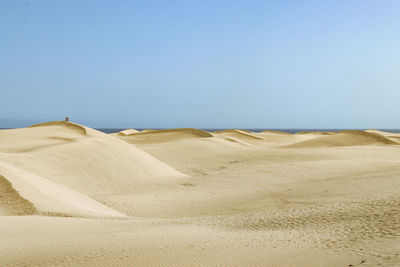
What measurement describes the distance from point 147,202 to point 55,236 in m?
6.60

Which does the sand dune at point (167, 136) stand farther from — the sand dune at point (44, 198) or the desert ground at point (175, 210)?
the sand dune at point (44, 198)

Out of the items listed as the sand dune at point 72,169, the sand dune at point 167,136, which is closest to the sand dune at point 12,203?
the sand dune at point 72,169

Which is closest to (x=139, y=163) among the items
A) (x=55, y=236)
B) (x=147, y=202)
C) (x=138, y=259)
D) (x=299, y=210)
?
(x=147, y=202)

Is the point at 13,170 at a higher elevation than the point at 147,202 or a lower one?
higher

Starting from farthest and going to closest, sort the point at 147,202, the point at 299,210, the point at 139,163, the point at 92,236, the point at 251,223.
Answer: the point at 139,163 → the point at 147,202 → the point at 299,210 → the point at 251,223 → the point at 92,236

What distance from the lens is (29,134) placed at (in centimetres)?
2345

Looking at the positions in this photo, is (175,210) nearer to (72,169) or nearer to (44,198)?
(44,198)

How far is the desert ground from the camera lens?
5.84 metres

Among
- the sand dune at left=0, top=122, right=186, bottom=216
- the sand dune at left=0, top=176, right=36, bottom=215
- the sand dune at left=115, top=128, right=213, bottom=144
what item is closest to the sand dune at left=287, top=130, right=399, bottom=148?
the sand dune at left=115, top=128, right=213, bottom=144

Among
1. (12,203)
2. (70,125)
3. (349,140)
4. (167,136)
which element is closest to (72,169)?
(12,203)

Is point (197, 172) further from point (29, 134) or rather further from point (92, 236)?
point (92, 236)

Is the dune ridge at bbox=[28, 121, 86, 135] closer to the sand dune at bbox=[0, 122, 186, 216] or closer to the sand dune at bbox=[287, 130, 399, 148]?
the sand dune at bbox=[0, 122, 186, 216]

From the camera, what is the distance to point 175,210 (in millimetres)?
12438

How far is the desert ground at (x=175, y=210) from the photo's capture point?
584 centimetres
